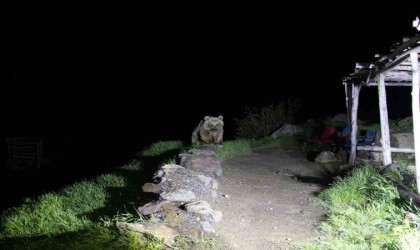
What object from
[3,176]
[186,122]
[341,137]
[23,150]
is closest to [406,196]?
[341,137]

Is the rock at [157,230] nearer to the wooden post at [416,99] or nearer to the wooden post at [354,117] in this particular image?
the wooden post at [416,99]

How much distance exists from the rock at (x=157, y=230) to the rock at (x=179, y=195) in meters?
0.86

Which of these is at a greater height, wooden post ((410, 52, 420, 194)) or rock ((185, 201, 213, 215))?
wooden post ((410, 52, 420, 194))

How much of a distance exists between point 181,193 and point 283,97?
16.5m

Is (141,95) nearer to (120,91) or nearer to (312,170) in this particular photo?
(120,91)

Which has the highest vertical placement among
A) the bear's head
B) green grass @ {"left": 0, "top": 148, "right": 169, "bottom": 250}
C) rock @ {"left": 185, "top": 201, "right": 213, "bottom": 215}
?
the bear's head

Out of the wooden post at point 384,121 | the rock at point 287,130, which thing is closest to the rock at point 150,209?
the wooden post at point 384,121

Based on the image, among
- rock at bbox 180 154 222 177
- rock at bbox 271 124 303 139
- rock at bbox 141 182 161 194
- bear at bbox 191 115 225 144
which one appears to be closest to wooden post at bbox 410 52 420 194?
rock at bbox 180 154 222 177

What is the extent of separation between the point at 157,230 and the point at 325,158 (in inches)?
241

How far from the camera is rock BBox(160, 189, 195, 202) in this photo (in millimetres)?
5266

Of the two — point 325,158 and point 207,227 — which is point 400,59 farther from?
point 325,158

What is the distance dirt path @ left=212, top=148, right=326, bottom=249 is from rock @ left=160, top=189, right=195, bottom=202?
55 centimetres

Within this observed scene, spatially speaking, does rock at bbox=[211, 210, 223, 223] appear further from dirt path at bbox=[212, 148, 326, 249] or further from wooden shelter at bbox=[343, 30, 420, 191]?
wooden shelter at bbox=[343, 30, 420, 191]

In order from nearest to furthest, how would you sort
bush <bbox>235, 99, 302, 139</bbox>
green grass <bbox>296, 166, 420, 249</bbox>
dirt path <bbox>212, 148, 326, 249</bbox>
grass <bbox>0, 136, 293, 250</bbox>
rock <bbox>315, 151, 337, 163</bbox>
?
1. green grass <bbox>296, 166, 420, 249</bbox>
2. grass <bbox>0, 136, 293, 250</bbox>
3. dirt path <bbox>212, 148, 326, 249</bbox>
4. rock <bbox>315, 151, 337, 163</bbox>
5. bush <bbox>235, 99, 302, 139</bbox>
